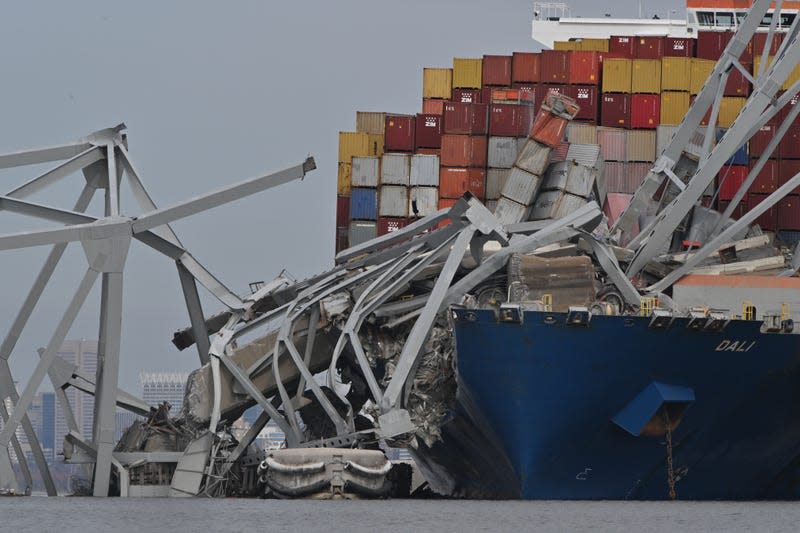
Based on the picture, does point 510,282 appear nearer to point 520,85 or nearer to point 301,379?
point 301,379

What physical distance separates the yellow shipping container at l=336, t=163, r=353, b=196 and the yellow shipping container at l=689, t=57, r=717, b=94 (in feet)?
35.0

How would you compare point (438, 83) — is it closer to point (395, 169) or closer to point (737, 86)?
point (395, 169)

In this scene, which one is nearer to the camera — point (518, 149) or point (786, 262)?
point (786, 262)

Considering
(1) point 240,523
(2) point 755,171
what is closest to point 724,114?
(2) point 755,171

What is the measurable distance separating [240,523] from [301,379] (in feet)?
32.8

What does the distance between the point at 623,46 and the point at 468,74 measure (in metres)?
5.36

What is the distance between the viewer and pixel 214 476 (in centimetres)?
4178

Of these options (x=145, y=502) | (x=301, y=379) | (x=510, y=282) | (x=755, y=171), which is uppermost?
(x=755, y=171)

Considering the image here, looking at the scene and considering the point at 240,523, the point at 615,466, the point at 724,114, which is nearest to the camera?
the point at 240,523

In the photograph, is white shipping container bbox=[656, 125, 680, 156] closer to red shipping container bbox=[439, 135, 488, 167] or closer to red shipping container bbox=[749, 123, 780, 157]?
red shipping container bbox=[749, 123, 780, 157]

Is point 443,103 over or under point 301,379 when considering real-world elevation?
over

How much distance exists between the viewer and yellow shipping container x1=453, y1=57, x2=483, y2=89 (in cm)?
5409

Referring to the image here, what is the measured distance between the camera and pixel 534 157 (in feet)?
152

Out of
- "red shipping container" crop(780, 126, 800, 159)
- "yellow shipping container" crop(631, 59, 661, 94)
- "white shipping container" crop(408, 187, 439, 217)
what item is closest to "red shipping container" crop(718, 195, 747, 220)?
"red shipping container" crop(780, 126, 800, 159)
